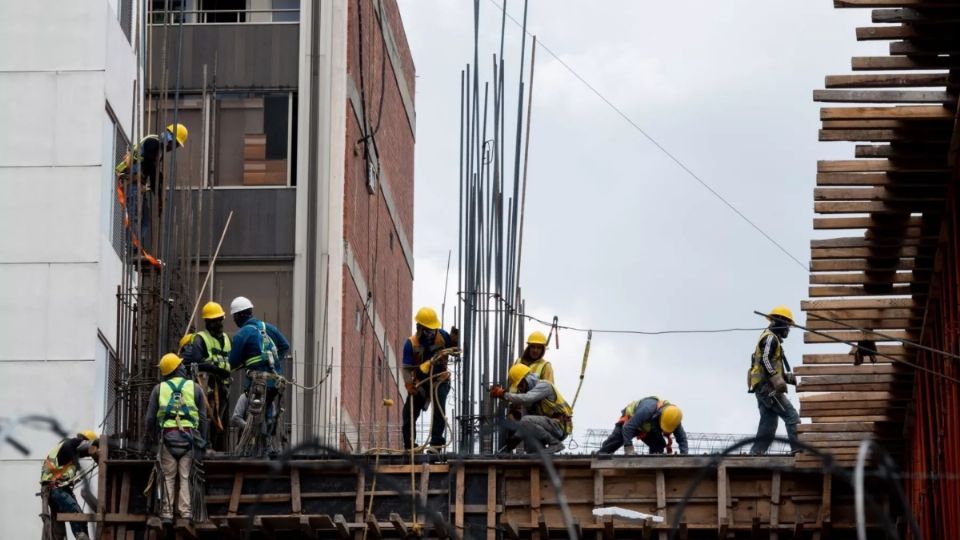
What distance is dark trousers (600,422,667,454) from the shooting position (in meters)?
27.8

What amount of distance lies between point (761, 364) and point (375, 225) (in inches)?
876

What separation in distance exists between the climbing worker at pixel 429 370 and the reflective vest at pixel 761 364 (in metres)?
3.91

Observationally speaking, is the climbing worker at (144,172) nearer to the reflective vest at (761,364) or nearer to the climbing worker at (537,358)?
the climbing worker at (537,358)

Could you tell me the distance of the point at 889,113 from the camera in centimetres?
1908

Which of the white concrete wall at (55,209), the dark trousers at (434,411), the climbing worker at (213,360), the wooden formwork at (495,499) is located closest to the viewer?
the wooden formwork at (495,499)

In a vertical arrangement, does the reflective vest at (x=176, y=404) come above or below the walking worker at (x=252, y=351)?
below

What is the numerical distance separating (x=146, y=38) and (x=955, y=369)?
23614 mm

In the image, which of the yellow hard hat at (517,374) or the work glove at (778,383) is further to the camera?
the work glove at (778,383)

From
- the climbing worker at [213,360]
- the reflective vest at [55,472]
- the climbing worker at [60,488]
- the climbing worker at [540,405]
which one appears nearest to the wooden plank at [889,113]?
the climbing worker at [540,405]

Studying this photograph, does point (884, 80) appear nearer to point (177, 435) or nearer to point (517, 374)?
point (517, 374)

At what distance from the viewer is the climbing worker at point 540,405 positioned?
2711 centimetres

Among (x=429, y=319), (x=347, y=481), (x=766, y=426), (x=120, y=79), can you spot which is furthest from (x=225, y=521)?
(x=120, y=79)

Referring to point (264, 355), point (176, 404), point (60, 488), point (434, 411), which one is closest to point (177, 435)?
point (176, 404)

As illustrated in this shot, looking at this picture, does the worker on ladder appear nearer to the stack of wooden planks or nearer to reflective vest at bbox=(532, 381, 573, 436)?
reflective vest at bbox=(532, 381, 573, 436)
